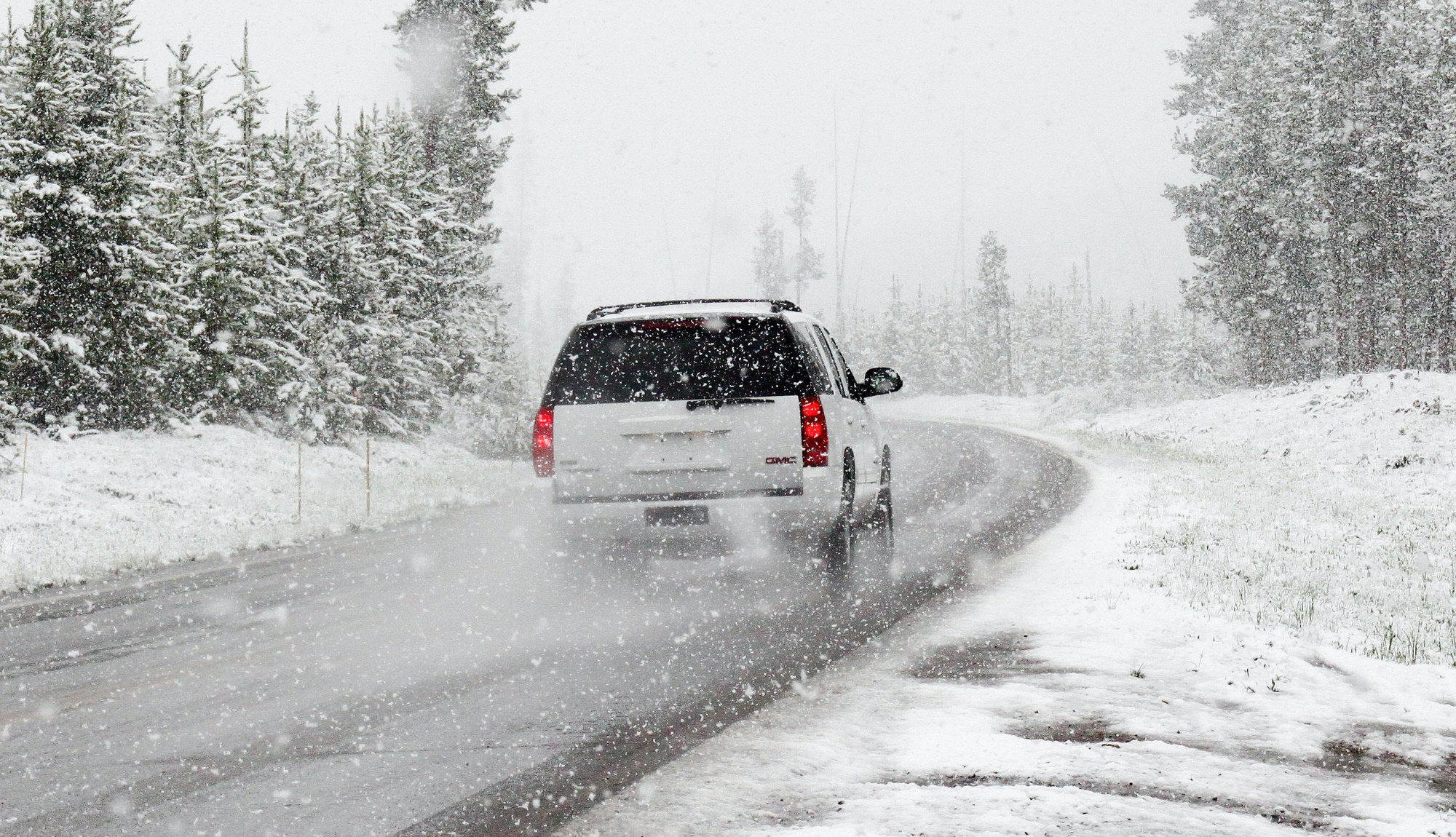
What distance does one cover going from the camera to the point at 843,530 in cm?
938

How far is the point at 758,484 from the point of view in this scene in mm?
8414

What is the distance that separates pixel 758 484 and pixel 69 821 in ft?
17.8

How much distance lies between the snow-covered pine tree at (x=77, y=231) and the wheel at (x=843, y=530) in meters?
13.7

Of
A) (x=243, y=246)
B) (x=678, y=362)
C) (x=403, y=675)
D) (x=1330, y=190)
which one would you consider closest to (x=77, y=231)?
(x=243, y=246)

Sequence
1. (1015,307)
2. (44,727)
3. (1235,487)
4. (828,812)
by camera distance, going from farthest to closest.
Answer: (1015,307) → (1235,487) → (44,727) → (828,812)

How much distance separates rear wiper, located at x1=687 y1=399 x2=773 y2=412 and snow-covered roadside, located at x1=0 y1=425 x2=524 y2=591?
18.0ft

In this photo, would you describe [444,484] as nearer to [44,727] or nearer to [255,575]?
[255,575]

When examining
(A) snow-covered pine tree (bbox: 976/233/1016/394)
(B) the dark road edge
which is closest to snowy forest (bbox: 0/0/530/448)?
(B) the dark road edge

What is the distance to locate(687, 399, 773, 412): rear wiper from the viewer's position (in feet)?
27.6

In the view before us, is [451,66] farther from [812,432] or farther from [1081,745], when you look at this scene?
[1081,745]

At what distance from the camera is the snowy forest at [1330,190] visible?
32.8m

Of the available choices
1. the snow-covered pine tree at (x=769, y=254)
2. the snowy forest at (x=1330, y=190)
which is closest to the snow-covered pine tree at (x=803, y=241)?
the snow-covered pine tree at (x=769, y=254)

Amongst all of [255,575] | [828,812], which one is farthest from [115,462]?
[828,812]

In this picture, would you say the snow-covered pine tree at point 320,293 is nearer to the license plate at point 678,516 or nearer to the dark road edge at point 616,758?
the license plate at point 678,516
